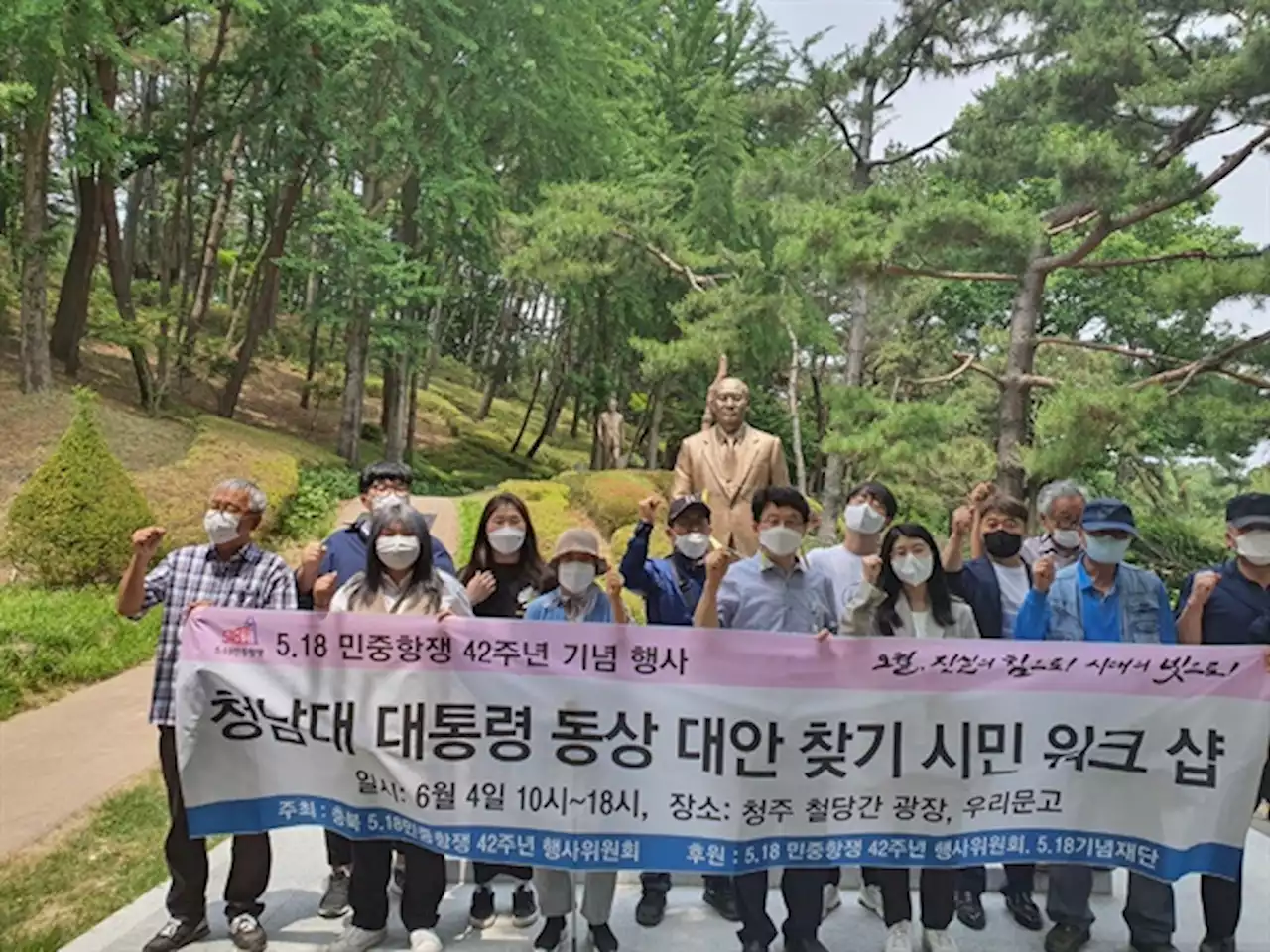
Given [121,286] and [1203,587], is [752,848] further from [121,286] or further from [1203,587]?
[121,286]

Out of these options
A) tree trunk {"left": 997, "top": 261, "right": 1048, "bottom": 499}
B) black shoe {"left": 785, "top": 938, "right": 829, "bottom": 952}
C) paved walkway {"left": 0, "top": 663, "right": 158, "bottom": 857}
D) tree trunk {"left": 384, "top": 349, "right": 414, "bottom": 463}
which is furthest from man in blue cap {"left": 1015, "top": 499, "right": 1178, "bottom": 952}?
tree trunk {"left": 384, "top": 349, "right": 414, "bottom": 463}

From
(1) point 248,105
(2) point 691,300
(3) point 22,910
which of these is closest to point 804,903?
(3) point 22,910

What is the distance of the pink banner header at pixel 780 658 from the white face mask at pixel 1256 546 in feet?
1.09

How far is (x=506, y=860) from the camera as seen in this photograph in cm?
323

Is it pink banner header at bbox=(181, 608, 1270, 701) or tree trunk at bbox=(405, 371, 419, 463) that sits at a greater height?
tree trunk at bbox=(405, 371, 419, 463)

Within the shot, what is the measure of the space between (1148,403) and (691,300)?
27.8 ft

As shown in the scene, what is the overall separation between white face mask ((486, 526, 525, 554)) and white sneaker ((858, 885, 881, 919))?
1.88 m

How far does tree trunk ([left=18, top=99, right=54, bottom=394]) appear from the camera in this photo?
42.7 feet

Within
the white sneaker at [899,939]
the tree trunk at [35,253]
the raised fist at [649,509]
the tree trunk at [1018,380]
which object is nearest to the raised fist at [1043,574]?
the white sneaker at [899,939]

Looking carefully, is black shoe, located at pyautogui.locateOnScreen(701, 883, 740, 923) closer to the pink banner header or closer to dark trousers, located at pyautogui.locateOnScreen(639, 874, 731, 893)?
dark trousers, located at pyautogui.locateOnScreen(639, 874, 731, 893)

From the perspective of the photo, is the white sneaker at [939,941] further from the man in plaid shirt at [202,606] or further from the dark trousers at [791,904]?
the man in plaid shirt at [202,606]

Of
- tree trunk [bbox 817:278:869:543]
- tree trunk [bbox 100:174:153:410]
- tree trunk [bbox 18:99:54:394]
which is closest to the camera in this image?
tree trunk [bbox 18:99:54:394]

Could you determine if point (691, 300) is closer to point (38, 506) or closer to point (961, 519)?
point (38, 506)

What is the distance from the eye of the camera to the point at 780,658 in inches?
129
